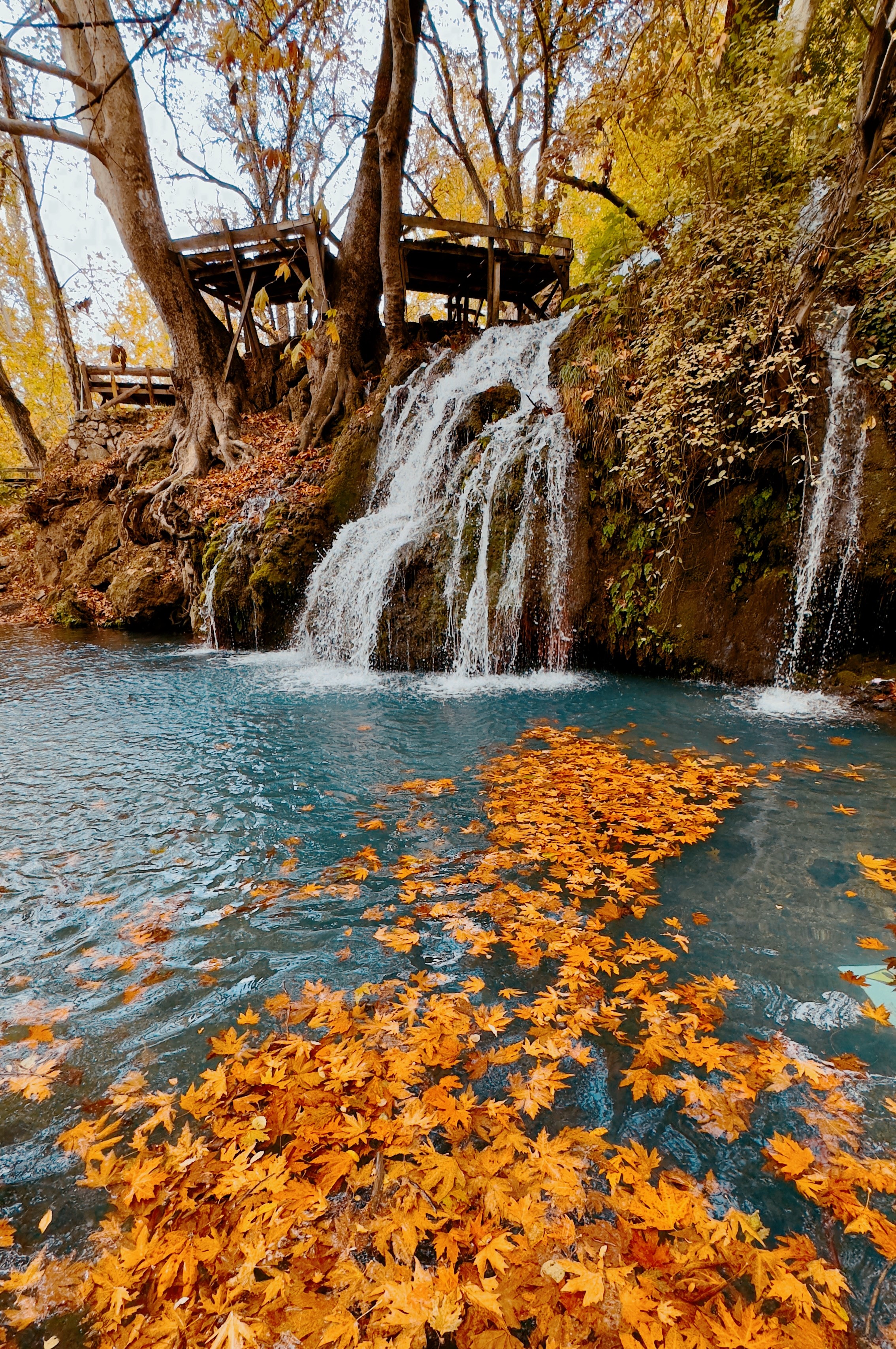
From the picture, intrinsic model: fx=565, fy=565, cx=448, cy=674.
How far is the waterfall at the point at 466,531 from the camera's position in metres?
8.19

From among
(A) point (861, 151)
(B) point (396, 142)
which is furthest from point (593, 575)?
(B) point (396, 142)

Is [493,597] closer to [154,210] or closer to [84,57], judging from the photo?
[154,210]

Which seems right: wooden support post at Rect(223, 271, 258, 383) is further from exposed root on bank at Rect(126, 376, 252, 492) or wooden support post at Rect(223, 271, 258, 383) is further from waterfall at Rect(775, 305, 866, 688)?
waterfall at Rect(775, 305, 866, 688)

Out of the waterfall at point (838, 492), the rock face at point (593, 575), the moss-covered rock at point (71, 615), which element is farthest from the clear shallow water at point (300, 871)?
the moss-covered rock at point (71, 615)

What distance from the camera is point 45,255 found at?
16.5 m

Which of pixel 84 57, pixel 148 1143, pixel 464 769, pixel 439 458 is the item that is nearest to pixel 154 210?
pixel 84 57

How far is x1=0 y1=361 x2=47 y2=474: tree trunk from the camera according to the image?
17.2 metres

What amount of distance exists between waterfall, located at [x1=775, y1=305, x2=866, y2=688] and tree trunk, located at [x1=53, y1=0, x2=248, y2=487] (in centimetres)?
1094

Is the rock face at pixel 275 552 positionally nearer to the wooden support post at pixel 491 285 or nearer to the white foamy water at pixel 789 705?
the wooden support post at pixel 491 285

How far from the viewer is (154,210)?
1198 centimetres

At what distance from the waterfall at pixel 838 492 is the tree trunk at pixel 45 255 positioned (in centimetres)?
1962

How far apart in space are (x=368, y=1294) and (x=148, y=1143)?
34.2 inches

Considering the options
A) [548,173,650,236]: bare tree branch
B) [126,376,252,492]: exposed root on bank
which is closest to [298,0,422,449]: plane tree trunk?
[126,376,252,492]: exposed root on bank

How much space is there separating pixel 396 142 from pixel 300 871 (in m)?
12.5
